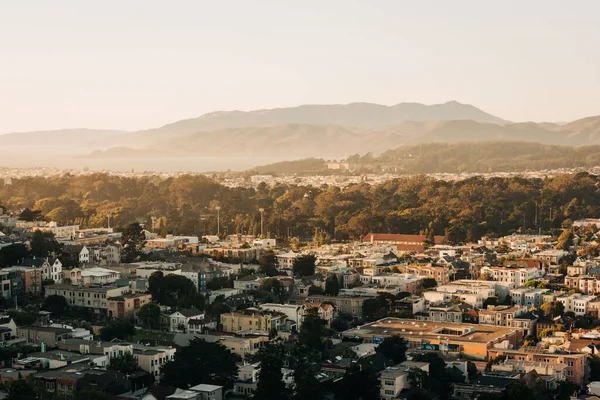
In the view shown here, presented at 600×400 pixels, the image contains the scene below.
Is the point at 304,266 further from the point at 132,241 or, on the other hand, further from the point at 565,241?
the point at 565,241

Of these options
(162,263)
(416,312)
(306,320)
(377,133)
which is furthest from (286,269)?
(377,133)

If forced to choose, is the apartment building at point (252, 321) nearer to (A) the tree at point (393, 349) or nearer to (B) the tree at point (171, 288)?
(B) the tree at point (171, 288)

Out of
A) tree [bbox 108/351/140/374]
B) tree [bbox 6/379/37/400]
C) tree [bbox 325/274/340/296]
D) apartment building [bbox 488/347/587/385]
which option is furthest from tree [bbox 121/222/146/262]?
tree [bbox 6/379/37/400]

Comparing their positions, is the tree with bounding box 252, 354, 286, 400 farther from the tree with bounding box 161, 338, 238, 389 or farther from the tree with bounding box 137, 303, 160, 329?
the tree with bounding box 137, 303, 160, 329

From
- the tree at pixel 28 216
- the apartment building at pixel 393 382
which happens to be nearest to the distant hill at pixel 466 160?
the tree at pixel 28 216

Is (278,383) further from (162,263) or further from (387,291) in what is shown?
(162,263)

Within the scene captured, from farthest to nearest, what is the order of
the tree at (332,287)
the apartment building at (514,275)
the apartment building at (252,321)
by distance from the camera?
the apartment building at (514,275), the tree at (332,287), the apartment building at (252,321)

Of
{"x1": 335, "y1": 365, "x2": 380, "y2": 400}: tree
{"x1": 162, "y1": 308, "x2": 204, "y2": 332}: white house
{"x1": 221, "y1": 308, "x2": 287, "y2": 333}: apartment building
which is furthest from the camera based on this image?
{"x1": 162, "y1": 308, "x2": 204, "y2": 332}: white house
